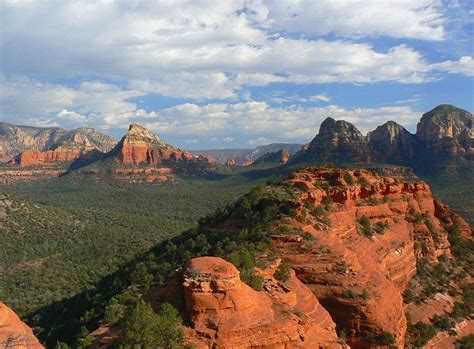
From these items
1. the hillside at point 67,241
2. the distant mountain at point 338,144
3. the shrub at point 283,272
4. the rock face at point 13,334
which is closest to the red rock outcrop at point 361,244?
the shrub at point 283,272

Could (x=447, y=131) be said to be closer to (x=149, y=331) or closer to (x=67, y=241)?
(x=67, y=241)

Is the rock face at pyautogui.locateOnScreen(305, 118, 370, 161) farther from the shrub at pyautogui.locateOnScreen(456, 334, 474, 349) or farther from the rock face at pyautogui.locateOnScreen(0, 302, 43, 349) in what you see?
the rock face at pyautogui.locateOnScreen(0, 302, 43, 349)

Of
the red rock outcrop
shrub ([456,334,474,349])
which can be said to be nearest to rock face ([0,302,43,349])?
the red rock outcrop

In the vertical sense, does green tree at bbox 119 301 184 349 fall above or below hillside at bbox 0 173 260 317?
above

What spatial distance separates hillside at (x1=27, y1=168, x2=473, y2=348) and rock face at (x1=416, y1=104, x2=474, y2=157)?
115056 millimetres

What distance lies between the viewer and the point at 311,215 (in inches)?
1689

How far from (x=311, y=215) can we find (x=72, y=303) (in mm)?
26983

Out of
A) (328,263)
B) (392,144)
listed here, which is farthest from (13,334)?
(392,144)

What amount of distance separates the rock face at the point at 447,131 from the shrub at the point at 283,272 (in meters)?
148

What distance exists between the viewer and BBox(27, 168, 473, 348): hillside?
29797 millimetres

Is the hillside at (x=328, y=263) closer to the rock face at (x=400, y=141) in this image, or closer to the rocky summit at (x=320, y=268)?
the rocky summit at (x=320, y=268)

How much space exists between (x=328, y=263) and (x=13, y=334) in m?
23.7

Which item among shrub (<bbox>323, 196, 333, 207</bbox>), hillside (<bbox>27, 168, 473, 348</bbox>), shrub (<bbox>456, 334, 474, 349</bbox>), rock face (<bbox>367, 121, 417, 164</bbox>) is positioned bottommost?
shrub (<bbox>456, 334, 474, 349</bbox>)

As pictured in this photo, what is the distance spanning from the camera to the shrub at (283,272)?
106ft
